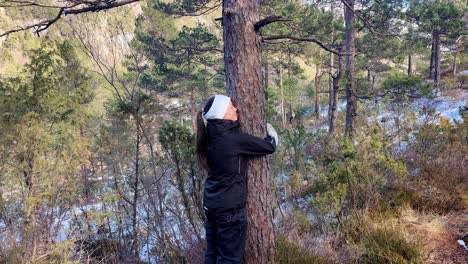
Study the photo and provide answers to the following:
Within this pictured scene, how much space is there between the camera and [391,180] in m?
4.31

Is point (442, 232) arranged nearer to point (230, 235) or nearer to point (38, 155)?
point (230, 235)

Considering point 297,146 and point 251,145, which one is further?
point 297,146

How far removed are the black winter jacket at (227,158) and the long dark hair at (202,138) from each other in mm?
67

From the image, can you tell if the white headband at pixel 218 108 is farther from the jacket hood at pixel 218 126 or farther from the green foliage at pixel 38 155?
the green foliage at pixel 38 155

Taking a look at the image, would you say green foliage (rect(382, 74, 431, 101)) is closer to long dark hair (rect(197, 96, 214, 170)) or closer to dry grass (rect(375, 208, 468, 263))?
dry grass (rect(375, 208, 468, 263))

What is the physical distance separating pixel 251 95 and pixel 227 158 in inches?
24.7

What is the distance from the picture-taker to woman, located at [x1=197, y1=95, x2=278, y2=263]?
8.11ft

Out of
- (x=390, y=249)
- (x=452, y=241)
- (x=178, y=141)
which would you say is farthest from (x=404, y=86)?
(x=178, y=141)

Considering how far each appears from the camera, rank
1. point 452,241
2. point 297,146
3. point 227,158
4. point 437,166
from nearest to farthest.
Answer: point 227,158
point 452,241
point 437,166
point 297,146

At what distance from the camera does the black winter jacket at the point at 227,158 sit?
246 cm

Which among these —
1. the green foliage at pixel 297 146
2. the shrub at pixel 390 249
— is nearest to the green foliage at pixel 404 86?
the green foliage at pixel 297 146

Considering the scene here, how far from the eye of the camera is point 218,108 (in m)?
2.47

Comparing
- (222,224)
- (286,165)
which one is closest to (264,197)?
(222,224)

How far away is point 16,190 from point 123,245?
176 centimetres
